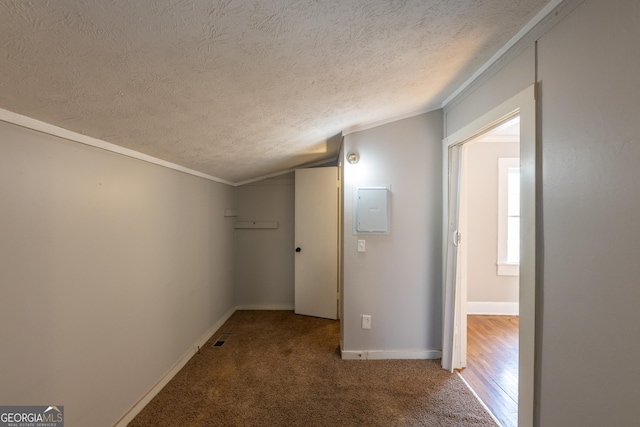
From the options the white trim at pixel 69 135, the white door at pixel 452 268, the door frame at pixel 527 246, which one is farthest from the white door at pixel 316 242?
the door frame at pixel 527 246

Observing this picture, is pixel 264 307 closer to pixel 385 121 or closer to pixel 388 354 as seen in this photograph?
pixel 388 354

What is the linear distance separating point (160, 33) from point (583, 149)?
5.31 ft

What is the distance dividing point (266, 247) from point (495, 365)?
118 inches

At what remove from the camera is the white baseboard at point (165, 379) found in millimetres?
1631

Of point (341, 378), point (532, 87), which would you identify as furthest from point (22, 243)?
point (532, 87)

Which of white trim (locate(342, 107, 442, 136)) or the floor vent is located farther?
the floor vent

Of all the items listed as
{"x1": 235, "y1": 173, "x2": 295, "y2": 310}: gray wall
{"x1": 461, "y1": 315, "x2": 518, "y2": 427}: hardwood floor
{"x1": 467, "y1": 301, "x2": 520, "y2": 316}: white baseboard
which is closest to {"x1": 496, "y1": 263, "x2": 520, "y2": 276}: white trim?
{"x1": 467, "y1": 301, "x2": 520, "y2": 316}: white baseboard

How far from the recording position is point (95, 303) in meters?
1.44

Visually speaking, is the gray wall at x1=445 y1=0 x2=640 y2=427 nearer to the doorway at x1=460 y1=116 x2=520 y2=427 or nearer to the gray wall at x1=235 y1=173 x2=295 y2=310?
the doorway at x1=460 y1=116 x2=520 y2=427

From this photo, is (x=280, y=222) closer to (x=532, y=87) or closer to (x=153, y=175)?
(x=153, y=175)

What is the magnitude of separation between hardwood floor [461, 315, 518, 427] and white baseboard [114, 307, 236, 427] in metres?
2.52

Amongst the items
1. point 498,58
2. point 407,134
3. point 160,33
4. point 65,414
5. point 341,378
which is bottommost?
point 341,378

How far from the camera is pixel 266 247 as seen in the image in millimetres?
3752

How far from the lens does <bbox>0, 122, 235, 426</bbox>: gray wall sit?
1.08m
